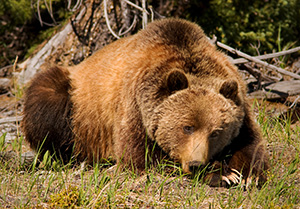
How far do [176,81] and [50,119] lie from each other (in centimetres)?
198

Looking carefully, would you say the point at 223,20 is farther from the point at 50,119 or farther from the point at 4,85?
the point at 4,85

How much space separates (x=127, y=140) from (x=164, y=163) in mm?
496

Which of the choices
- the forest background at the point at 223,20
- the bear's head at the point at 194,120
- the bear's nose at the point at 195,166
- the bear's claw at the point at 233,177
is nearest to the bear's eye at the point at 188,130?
the bear's head at the point at 194,120

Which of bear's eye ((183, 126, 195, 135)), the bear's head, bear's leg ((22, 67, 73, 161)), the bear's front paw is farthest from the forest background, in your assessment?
the bear's front paw

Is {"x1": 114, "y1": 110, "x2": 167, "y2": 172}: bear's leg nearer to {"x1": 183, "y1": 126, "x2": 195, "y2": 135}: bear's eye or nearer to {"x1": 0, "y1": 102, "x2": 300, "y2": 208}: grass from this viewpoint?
{"x1": 0, "y1": 102, "x2": 300, "y2": 208}: grass

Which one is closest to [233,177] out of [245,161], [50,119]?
[245,161]

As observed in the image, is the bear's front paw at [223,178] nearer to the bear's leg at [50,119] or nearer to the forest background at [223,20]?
the bear's leg at [50,119]

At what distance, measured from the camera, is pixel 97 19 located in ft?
22.7

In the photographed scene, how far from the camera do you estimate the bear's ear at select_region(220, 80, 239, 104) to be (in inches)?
159

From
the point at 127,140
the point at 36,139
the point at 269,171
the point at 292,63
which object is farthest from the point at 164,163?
the point at 292,63

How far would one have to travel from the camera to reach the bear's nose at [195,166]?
3791mm

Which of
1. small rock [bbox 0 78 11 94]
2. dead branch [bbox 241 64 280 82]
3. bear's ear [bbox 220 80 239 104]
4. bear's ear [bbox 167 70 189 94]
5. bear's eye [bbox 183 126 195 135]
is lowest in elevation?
dead branch [bbox 241 64 280 82]

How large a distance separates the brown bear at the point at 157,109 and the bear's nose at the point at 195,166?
12mm

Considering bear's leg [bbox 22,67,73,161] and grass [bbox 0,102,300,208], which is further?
bear's leg [bbox 22,67,73,161]
